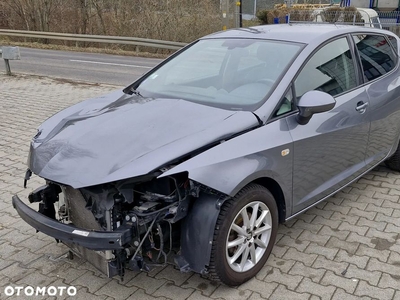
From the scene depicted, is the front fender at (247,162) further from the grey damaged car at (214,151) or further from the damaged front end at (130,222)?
the damaged front end at (130,222)

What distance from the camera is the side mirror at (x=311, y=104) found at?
10.4 ft

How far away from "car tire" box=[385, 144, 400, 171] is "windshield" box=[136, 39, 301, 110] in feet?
7.23

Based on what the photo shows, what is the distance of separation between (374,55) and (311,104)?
5.60 ft

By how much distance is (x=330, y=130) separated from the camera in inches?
141

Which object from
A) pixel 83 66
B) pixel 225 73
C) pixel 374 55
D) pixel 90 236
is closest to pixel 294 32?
pixel 225 73

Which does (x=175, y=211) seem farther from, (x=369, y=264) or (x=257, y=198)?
(x=369, y=264)

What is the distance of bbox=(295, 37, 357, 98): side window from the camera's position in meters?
3.50

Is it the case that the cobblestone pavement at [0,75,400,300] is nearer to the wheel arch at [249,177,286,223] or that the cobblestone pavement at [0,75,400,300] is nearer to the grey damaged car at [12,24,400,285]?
the grey damaged car at [12,24,400,285]

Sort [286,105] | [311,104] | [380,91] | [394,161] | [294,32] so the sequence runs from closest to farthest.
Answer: [311,104], [286,105], [294,32], [380,91], [394,161]

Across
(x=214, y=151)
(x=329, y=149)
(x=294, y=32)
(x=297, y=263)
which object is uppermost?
(x=294, y=32)

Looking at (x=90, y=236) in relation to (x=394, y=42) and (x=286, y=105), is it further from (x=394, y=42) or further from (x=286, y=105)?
(x=394, y=42)

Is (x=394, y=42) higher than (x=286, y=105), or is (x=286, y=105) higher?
(x=394, y=42)

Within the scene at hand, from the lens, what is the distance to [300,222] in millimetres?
4012

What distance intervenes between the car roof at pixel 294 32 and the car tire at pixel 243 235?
1498 millimetres
